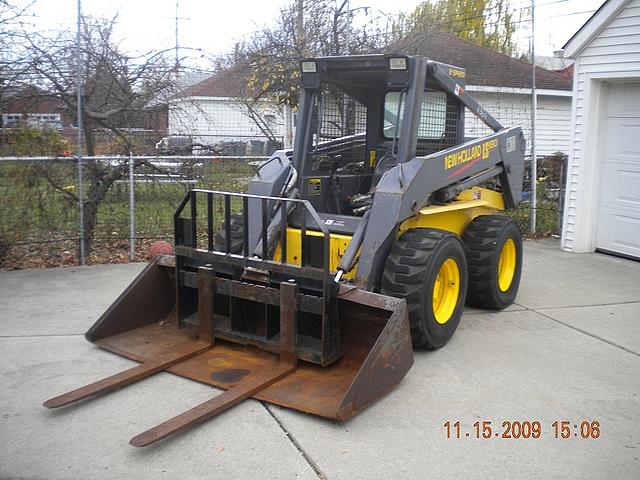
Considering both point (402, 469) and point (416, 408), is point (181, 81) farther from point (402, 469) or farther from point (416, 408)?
point (402, 469)

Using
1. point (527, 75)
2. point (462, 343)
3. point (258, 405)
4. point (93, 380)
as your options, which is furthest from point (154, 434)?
point (527, 75)

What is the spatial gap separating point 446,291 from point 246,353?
71.5 inches

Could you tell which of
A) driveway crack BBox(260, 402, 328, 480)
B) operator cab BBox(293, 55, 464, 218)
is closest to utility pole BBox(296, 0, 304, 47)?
operator cab BBox(293, 55, 464, 218)

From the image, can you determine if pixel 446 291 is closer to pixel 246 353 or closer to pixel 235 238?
pixel 246 353

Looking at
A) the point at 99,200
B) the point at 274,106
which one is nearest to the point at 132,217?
the point at 99,200

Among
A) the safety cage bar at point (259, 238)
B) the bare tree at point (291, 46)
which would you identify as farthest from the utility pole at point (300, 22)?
the safety cage bar at point (259, 238)

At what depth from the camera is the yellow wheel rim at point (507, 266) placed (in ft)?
22.3

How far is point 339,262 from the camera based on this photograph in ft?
16.9

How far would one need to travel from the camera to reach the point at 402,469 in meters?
3.58

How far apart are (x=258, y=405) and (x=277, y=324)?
2.49ft

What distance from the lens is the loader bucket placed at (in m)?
4.09

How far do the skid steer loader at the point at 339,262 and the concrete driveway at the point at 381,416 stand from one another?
0.49 feet

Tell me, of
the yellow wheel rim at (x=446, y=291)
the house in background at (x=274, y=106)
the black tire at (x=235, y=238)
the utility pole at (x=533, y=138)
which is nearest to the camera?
the yellow wheel rim at (x=446, y=291)
